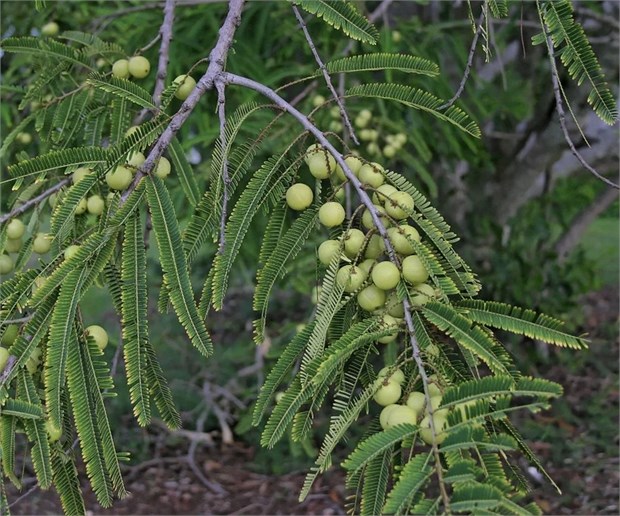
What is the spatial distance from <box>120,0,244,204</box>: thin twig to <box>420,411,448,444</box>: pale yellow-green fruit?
2.16ft

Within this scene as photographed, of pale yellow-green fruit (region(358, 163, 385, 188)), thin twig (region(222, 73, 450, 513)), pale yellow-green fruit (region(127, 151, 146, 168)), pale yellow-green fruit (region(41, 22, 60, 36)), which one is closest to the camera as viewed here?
thin twig (region(222, 73, 450, 513))

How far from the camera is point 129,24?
3076mm

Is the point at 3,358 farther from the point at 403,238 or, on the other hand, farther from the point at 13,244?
the point at 403,238

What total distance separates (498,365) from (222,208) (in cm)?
56

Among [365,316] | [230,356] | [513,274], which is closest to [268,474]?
[230,356]

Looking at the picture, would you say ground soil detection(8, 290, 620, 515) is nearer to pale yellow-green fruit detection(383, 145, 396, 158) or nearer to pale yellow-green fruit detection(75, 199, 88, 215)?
pale yellow-green fruit detection(383, 145, 396, 158)

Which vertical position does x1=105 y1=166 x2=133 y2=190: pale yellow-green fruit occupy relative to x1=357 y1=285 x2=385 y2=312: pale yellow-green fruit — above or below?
above

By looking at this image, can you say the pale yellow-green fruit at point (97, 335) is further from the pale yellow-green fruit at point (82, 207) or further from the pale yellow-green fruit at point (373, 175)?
the pale yellow-green fruit at point (373, 175)

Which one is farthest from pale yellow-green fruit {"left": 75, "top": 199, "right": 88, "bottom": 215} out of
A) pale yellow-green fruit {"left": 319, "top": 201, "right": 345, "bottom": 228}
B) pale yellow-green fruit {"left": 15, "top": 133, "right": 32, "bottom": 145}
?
pale yellow-green fruit {"left": 15, "top": 133, "right": 32, "bottom": 145}

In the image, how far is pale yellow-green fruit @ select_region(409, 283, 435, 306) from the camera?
1.09m

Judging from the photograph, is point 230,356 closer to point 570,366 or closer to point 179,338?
point 179,338

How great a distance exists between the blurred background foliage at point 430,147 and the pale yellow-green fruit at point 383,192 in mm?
1594

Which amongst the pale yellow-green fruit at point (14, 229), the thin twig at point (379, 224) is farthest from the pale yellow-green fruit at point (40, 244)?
the thin twig at point (379, 224)

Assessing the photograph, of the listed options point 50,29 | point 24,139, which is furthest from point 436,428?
point 50,29
